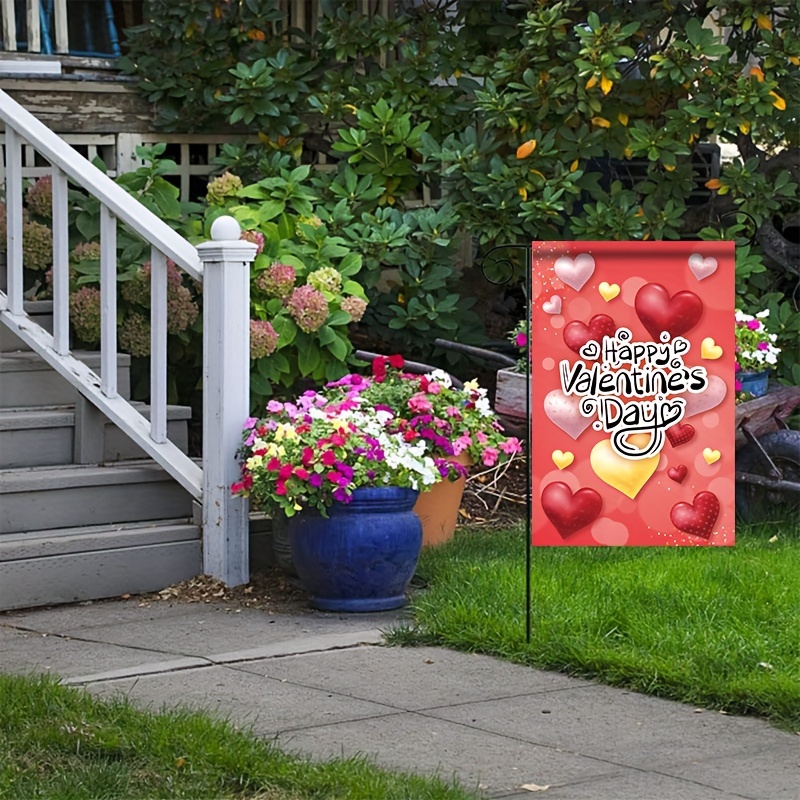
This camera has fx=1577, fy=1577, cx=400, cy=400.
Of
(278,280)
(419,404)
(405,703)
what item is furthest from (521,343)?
(405,703)

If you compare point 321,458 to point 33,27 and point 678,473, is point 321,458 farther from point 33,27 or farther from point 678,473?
point 33,27

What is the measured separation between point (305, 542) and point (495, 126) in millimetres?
3610

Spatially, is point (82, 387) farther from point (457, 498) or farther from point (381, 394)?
point (457, 498)

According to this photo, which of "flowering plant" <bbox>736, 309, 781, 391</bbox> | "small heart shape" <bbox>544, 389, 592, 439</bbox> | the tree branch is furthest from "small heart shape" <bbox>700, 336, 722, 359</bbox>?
the tree branch

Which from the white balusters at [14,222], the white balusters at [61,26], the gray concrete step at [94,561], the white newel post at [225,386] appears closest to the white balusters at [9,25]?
the white balusters at [61,26]

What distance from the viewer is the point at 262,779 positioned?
425 cm

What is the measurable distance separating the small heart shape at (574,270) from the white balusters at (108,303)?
7.99ft

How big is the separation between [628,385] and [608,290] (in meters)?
0.36

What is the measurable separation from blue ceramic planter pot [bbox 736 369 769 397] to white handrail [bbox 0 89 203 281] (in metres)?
3.20

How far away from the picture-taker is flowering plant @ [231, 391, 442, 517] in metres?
6.50

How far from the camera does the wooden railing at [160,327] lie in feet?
22.9

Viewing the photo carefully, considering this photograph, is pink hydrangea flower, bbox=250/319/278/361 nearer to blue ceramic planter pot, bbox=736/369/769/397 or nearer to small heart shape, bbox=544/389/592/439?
small heart shape, bbox=544/389/592/439

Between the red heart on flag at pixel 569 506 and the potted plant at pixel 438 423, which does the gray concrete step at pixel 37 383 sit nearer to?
the potted plant at pixel 438 423

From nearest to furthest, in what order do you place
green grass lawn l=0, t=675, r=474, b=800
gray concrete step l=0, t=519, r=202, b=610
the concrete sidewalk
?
green grass lawn l=0, t=675, r=474, b=800, the concrete sidewalk, gray concrete step l=0, t=519, r=202, b=610
